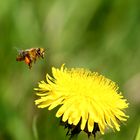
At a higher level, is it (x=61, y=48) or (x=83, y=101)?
(x=61, y=48)

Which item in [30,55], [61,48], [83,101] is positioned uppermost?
[61,48]

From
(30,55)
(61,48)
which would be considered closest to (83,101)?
(30,55)

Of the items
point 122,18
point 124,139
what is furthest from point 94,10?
point 124,139

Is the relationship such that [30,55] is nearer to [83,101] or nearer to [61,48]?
[83,101]

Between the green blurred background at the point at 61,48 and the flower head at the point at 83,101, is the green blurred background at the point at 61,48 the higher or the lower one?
the higher one

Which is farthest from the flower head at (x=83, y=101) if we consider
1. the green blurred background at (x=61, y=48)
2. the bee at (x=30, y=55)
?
the green blurred background at (x=61, y=48)

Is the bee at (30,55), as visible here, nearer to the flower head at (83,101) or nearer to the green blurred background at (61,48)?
the flower head at (83,101)
